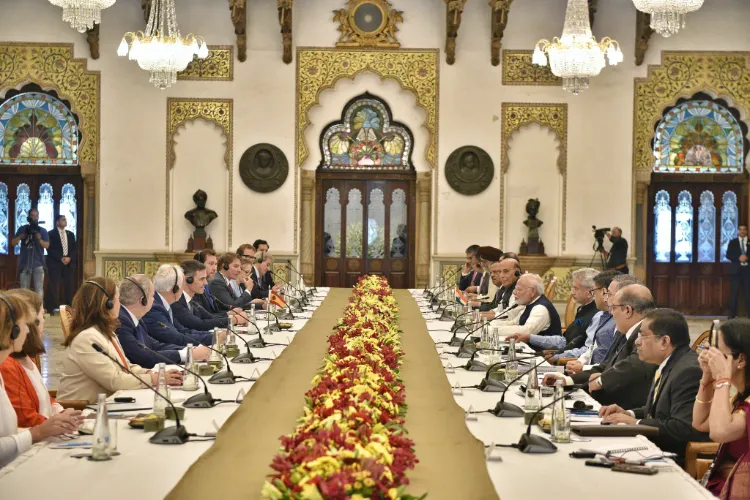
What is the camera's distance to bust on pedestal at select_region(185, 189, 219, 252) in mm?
15172

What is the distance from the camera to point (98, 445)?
3.27m

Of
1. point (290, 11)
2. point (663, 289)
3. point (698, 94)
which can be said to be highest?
point (290, 11)

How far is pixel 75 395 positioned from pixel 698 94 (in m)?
13.2

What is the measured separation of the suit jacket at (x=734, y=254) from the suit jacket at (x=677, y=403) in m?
11.4

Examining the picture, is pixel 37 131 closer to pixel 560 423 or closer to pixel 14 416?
pixel 14 416

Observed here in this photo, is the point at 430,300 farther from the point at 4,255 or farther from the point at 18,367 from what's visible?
the point at 4,255

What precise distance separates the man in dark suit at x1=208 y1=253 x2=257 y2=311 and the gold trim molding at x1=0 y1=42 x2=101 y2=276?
667 cm

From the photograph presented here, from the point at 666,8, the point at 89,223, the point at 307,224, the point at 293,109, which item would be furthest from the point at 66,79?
the point at 666,8

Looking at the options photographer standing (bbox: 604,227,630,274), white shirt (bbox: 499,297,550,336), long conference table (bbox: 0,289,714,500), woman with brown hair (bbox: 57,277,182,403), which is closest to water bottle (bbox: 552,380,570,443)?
long conference table (bbox: 0,289,714,500)

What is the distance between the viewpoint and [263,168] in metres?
15.4

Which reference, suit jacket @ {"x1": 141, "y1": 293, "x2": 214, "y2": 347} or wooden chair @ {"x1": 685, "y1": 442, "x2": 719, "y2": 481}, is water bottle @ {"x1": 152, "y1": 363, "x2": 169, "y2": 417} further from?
suit jacket @ {"x1": 141, "y1": 293, "x2": 214, "y2": 347}

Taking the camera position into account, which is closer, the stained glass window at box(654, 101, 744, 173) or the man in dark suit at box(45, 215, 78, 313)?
the man in dark suit at box(45, 215, 78, 313)

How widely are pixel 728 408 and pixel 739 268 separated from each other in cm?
1245

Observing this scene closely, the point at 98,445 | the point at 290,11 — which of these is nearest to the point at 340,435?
the point at 98,445
